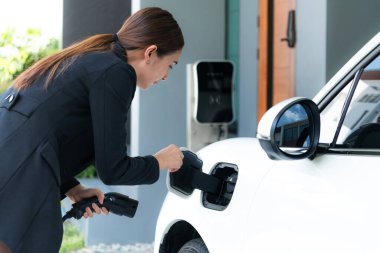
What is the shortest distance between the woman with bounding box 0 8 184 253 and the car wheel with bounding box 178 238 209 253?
0.66 metres

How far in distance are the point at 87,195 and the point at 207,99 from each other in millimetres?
3475

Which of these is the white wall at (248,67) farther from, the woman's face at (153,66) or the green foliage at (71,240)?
the woman's face at (153,66)

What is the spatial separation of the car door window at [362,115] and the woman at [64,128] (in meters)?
0.70

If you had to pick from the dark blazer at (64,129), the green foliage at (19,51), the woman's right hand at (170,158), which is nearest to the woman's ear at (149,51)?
the dark blazer at (64,129)

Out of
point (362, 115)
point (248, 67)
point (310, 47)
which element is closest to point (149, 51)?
point (362, 115)

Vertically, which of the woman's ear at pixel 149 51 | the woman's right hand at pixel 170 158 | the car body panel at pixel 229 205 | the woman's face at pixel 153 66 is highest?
the woman's ear at pixel 149 51

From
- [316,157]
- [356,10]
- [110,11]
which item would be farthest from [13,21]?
[316,157]

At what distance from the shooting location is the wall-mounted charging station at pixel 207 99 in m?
6.15

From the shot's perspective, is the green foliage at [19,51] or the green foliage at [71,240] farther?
the green foliage at [19,51]

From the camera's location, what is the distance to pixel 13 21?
8.34 m

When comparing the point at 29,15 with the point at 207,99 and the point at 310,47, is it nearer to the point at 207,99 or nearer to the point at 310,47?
the point at 207,99

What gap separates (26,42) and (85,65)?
596 centimetres

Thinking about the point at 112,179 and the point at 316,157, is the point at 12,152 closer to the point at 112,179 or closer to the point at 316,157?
the point at 112,179

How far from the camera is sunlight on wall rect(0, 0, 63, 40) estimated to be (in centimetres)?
825
